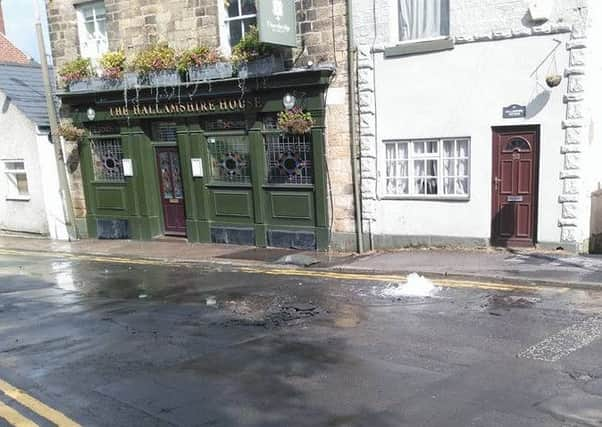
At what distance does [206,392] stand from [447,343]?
269cm

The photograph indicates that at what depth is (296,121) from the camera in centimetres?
1227

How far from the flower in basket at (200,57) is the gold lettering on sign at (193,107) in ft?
2.90

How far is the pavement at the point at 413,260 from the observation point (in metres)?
8.89

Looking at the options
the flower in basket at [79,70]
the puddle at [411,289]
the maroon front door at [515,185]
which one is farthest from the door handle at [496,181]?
the flower in basket at [79,70]

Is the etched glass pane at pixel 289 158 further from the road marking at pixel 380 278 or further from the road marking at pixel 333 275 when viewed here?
the road marking at pixel 380 278

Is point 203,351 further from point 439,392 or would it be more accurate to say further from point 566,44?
point 566,44

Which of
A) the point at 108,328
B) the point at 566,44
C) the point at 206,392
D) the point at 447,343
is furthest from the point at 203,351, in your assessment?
the point at 566,44

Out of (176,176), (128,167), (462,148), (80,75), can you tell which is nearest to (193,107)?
(176,176)

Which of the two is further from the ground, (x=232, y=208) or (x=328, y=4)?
(x=328, y=4)

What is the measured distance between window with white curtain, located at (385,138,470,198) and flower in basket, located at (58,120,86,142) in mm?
9227

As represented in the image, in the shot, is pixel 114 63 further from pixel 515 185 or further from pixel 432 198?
pixel 515 185

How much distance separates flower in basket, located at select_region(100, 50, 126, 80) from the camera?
15117mm

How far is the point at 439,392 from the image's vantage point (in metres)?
5.09

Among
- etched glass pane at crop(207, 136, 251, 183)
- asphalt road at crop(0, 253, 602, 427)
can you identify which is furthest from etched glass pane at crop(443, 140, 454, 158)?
etched glass pane at crop(207, 136, 251, 183)
